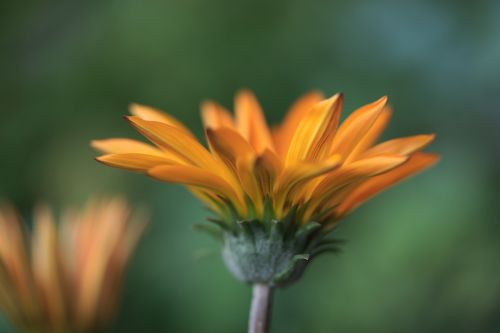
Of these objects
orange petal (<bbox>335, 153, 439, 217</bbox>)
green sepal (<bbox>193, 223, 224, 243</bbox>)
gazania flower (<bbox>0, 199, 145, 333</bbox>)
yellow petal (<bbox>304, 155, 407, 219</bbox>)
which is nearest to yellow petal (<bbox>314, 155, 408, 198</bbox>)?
yellow petal (<bbox>304, 155, 407, 219</bbox>)

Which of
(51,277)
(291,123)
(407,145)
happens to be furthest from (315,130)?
(51,277)

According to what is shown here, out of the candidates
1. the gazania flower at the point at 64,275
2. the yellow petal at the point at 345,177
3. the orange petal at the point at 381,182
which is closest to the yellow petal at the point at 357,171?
the yellow petal at the point at 345,177

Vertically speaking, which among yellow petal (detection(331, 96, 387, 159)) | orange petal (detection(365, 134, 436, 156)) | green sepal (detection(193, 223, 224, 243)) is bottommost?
green sepal (detection(193, 223, 224, 243))

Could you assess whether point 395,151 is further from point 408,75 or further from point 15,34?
point 15,34

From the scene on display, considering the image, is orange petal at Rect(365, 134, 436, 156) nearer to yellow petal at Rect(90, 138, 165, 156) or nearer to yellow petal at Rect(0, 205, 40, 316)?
yellow petal at Rect(90, 138, 165, 156)

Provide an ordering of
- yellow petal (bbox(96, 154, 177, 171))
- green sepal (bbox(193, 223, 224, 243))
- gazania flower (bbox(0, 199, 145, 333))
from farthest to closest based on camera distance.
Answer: gazania flower (bbox(0, 199, 145, 333)), green sepal (bbox(193, 223, 224, 243)), yellow petal (bbox(96, 154, 177, 171))

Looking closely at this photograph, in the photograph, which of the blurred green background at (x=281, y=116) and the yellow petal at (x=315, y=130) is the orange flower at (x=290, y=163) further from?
the blurred green background at (x=281, y=116)
